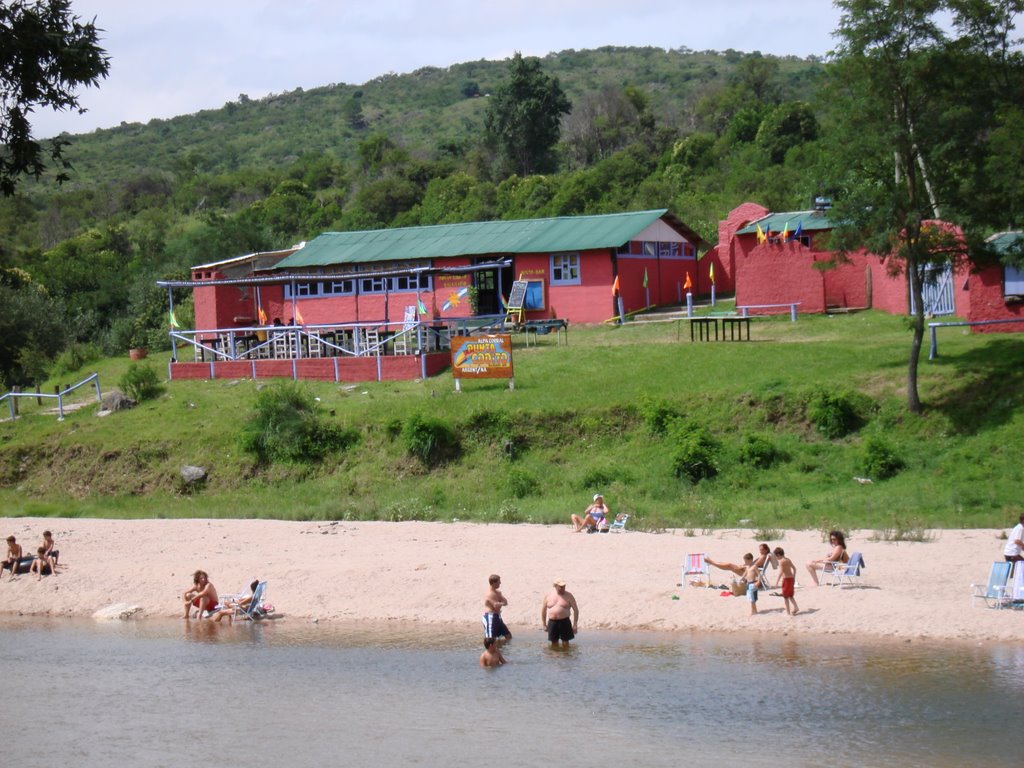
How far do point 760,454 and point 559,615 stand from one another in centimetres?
1195

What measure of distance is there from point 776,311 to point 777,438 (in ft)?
40.9

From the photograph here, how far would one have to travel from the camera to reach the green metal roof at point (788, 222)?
136 ft

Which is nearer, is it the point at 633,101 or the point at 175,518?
the point at 175,518

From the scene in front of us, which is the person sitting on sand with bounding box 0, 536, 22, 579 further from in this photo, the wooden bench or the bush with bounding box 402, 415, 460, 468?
the wooden bench

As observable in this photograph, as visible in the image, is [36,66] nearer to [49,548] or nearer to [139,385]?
[49,548]

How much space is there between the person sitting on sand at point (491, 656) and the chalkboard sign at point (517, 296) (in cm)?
2825

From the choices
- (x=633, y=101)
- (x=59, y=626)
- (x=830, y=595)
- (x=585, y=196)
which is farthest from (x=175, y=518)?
(x=633, y=101)

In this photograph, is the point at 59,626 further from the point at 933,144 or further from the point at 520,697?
the point at 933,144

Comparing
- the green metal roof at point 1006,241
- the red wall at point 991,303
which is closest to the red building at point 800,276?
the red wall at point 991,303

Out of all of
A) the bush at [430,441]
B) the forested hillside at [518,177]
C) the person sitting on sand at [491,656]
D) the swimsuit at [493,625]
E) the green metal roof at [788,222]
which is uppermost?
the forested hillside at [518,177]

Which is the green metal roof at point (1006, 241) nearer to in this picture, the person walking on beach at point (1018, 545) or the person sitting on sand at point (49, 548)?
the person walking on beach at point (1018, 545)

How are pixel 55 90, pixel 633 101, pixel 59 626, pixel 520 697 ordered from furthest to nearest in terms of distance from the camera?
pixel 633 101 → pixel 59 626 → pixel 520 697 → pixel 55 90

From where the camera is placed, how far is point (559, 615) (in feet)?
61.0

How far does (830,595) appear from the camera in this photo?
19.6 meters
